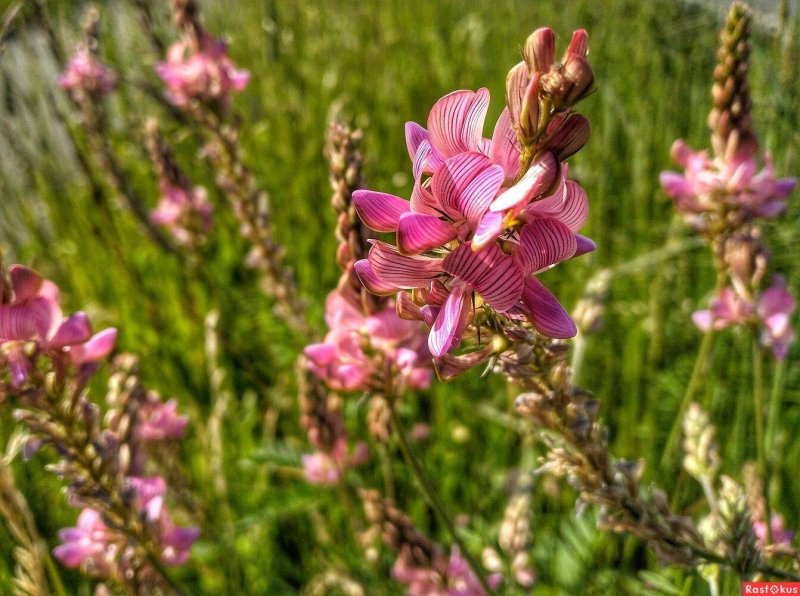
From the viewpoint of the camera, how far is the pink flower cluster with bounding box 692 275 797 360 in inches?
56.7

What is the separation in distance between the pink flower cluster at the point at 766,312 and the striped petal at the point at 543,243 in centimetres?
97

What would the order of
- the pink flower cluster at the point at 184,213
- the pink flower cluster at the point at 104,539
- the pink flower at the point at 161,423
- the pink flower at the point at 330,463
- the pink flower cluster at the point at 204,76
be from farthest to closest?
the pink flower cluster at the point at 184,213 < the pink flower cluster at the point at 204,76 < the pink flower at the point at 161,423 < the pink flower at the point at 330,463 < the pink flower cluster at the point at 104,539

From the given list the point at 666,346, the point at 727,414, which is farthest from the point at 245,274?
the point at 727,414

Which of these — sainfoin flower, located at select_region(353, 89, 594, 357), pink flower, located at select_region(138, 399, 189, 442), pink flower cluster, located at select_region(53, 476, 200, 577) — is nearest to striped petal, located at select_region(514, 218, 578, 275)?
sainfoin flower, located at select_region(353, 89, 594, 357)

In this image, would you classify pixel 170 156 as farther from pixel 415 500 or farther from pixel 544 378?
pixel 544 378

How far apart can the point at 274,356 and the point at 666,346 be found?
145 cm

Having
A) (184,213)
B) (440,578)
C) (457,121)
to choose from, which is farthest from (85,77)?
(457,121)

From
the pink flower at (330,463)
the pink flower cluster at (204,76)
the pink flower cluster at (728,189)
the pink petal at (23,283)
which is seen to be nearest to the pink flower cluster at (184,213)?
the pink flower cluster at (204,76)

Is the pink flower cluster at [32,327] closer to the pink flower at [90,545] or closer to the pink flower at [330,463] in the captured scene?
the pink flower at [90,545]

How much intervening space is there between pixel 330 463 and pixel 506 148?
1117mm

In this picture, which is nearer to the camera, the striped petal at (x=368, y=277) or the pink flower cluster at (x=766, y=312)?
the striped petal at (x=368, y=277)

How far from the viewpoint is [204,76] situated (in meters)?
2.02

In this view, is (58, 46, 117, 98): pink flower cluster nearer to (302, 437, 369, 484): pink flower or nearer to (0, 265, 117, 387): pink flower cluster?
(302, 437, 369, 484): pink flower

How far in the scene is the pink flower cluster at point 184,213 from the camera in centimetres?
233
